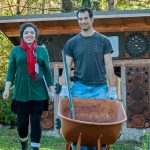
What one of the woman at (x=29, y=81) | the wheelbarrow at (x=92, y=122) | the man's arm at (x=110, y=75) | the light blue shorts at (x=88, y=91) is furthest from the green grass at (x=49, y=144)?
the man's arm at (x=110, y=75)

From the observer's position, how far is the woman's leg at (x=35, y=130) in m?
6.60

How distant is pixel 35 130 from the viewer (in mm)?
6629

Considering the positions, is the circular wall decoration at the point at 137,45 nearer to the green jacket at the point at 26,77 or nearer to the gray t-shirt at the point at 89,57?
the green jacket at the point at 26,77

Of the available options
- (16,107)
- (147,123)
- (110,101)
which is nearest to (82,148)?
(110,101)

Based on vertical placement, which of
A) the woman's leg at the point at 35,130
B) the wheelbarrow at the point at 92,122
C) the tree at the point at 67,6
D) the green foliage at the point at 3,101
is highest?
the tree at the point at 67,6

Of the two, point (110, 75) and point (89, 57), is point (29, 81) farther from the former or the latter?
point (110, 75)

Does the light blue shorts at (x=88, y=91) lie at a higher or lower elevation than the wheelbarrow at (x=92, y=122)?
higher

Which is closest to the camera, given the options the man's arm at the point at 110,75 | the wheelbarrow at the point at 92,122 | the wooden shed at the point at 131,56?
the wheelbarrow at the point at 92,122

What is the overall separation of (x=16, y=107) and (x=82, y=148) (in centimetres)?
110

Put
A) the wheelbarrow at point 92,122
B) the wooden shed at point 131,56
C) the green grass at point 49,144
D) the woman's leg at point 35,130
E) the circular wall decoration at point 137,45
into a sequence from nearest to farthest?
the wheelbarrow at point 92,122 → the woman's leg at point 35,130 → the green grass at point 49,144 → the wooden shed at point 131,56 → the circular wall decoration at point 137,45

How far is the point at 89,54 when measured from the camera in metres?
6.30

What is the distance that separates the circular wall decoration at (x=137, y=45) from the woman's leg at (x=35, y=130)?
569cm

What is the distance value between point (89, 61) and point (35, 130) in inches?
44.9

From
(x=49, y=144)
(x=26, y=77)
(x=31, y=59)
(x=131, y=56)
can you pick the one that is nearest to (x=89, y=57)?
(x=31, y=59)
